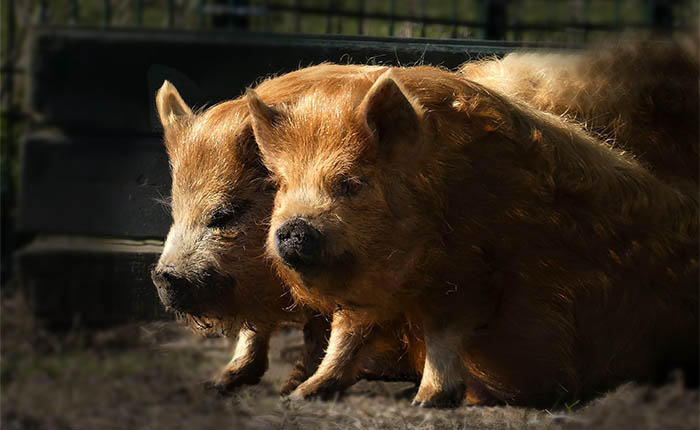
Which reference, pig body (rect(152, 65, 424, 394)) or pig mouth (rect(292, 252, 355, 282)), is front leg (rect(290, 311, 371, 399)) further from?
pig mouth (rect(292, 252, 355, 282))

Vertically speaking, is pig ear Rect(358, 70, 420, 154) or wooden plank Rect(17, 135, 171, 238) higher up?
pig ear Rect(358, 70, 420, 154)

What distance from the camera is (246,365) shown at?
179 inches

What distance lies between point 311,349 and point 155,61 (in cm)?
170

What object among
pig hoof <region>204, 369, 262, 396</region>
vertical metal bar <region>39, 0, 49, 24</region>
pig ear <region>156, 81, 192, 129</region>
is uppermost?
vertical metal bar <region>39, 0, 49, 24</region>

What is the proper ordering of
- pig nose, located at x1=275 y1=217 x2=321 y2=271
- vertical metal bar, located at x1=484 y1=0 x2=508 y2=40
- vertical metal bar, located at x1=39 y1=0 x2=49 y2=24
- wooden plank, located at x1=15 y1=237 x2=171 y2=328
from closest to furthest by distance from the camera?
pig nose, located at x1=275 y1=217 x2=321 y2=271, wooden plank, located at x1=15 y1=237 x2=171 y2=328, vertical metal bar, located at x1=39 y1=0 x2=49 y2=24, vertical metal bar, located at x1=484 y1=0 x2=508 y2=40

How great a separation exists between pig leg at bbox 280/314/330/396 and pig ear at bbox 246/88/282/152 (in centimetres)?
93

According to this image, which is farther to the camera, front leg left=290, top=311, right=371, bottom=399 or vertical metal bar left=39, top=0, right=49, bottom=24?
vertical metal bar left=39, top=0, right=49, bottom=24

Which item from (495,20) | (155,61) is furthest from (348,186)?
(495,20)

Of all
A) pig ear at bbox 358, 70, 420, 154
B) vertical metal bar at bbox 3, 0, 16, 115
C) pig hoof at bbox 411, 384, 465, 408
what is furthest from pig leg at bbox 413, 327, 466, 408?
vertical metal bar at bbox 3, 0, 16, 115

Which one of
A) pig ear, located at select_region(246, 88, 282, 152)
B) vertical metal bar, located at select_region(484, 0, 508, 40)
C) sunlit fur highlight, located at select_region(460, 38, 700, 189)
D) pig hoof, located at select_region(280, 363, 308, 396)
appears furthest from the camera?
vertical metal bar, located at select_region(484, 0, 508, 40)

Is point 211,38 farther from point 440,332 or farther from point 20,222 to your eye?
point 440,332

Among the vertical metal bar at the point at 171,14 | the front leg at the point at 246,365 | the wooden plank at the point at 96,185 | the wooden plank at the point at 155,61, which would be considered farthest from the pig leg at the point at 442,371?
the vertical metal bar at the point at 171,14

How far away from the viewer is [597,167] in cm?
412

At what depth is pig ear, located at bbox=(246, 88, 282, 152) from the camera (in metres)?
3.83
